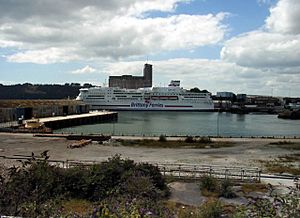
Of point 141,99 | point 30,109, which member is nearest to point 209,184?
point 30,109

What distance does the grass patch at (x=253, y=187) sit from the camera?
638 inches

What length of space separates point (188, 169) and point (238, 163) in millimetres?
5104

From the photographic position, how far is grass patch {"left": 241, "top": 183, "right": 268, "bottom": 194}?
16.2 metres

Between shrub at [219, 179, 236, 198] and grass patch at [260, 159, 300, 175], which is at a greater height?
shrub at [219, 179, 236, 198]

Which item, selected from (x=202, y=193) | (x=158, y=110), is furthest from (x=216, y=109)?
(x=202, y=193)

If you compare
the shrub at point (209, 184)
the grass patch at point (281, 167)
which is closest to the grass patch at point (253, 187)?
the shrub at point (209, 184)

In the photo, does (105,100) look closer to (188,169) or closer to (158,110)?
(158,110)

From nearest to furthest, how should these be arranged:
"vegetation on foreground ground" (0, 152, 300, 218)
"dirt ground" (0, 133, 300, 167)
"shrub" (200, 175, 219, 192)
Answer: "vegetation on foreground ground" (0, 152, 300, 218)
"shrub" (200, 175, 219, 192)
"dirt ground" (0, 133, 300, 167)

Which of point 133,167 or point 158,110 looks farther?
point 158,110

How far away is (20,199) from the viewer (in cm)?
575

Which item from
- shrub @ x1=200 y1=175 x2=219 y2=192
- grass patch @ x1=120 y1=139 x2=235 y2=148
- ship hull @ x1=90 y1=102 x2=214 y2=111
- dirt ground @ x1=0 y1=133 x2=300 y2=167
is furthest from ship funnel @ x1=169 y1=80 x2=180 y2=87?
shrub @ x1=200 y1=175 x2=219 y2=192

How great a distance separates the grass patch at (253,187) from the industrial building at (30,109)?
4608cm

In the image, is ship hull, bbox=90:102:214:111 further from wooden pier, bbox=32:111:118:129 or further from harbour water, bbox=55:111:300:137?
harbour water, bbox=55:111:300:137

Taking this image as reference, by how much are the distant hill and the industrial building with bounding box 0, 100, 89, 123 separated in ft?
290
